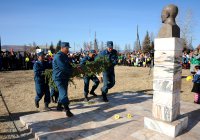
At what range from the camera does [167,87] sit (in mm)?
5375

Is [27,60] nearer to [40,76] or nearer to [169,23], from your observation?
[40,76]

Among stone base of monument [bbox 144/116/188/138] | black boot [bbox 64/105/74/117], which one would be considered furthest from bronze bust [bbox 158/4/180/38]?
black boot [bbox 64/105/74/117]

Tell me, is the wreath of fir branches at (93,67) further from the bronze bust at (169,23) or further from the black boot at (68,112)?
the bronze bust at (169,23)

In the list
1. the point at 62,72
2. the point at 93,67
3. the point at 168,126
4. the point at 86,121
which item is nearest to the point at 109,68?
the point at 93,67

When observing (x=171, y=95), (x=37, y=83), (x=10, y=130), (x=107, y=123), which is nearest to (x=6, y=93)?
(x=37, y=83)

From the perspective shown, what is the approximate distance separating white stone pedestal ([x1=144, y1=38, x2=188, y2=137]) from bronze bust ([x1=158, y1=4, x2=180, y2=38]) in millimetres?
144

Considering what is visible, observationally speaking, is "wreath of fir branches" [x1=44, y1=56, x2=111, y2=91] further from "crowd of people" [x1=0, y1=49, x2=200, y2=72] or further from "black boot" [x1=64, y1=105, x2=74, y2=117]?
"crowd of people" [x1=0, y1=49, x2=200, y2=72]

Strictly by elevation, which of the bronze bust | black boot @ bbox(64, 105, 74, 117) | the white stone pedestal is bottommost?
black boot @ bbox(64, 105, 74, 117)

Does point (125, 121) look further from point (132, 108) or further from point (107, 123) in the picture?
point (132, 108)

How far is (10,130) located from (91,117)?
2280 mm

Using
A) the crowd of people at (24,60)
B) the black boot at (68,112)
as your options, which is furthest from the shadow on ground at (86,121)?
the crowd of people at (24,60)

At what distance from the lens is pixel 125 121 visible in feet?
20.6

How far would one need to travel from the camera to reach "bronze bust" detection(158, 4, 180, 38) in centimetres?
533

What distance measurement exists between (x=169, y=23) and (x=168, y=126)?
2440 mm
